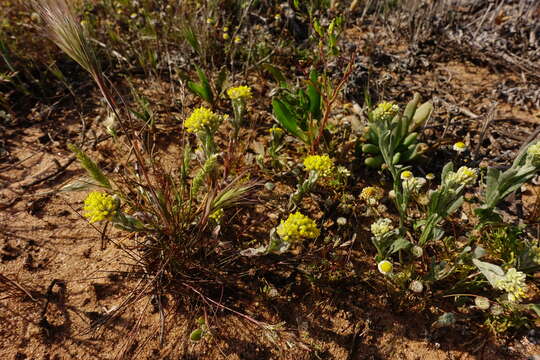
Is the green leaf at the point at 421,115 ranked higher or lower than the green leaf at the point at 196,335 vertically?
higher

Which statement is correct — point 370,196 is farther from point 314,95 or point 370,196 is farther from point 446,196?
point 314,95

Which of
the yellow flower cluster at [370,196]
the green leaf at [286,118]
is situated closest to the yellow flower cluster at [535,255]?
the yellow flower cluster at [370,196]

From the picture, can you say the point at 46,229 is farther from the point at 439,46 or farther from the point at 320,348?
the point at 439,46

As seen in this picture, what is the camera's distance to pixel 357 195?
6.37 ft

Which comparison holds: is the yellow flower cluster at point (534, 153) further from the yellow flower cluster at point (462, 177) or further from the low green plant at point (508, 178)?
the yellow flower cluster at point (462, 177)

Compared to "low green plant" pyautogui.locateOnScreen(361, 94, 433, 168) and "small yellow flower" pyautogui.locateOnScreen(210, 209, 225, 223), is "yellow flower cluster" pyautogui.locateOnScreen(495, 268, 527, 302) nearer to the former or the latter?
"low green plant" pyautogui.locateOnScreen(361, 94, 433, 168)

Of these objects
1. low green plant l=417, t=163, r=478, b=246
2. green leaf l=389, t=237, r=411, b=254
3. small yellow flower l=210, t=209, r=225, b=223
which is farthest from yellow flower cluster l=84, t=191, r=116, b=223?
low green plant l=417, t=163, r=478, b=246

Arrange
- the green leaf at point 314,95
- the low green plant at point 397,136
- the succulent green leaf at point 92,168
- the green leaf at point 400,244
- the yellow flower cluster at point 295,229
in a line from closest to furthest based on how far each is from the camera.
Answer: the succulent green leaf at point 92,168
the yellow flower cluster at point 295,229
the green leaf at point 400,244
the low green plant at point 397,136
the green leaf at point 314,95

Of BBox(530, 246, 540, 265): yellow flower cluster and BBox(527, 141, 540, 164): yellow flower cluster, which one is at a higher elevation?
BBox(527, 141, 540, 164): yellow flower cluster

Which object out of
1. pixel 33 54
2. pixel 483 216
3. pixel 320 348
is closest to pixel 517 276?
pixel 483 216

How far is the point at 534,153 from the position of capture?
1316mm

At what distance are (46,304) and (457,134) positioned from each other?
8.35 ft

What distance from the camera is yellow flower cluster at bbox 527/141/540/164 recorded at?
1.30m

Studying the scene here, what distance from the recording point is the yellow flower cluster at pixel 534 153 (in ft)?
4.27
